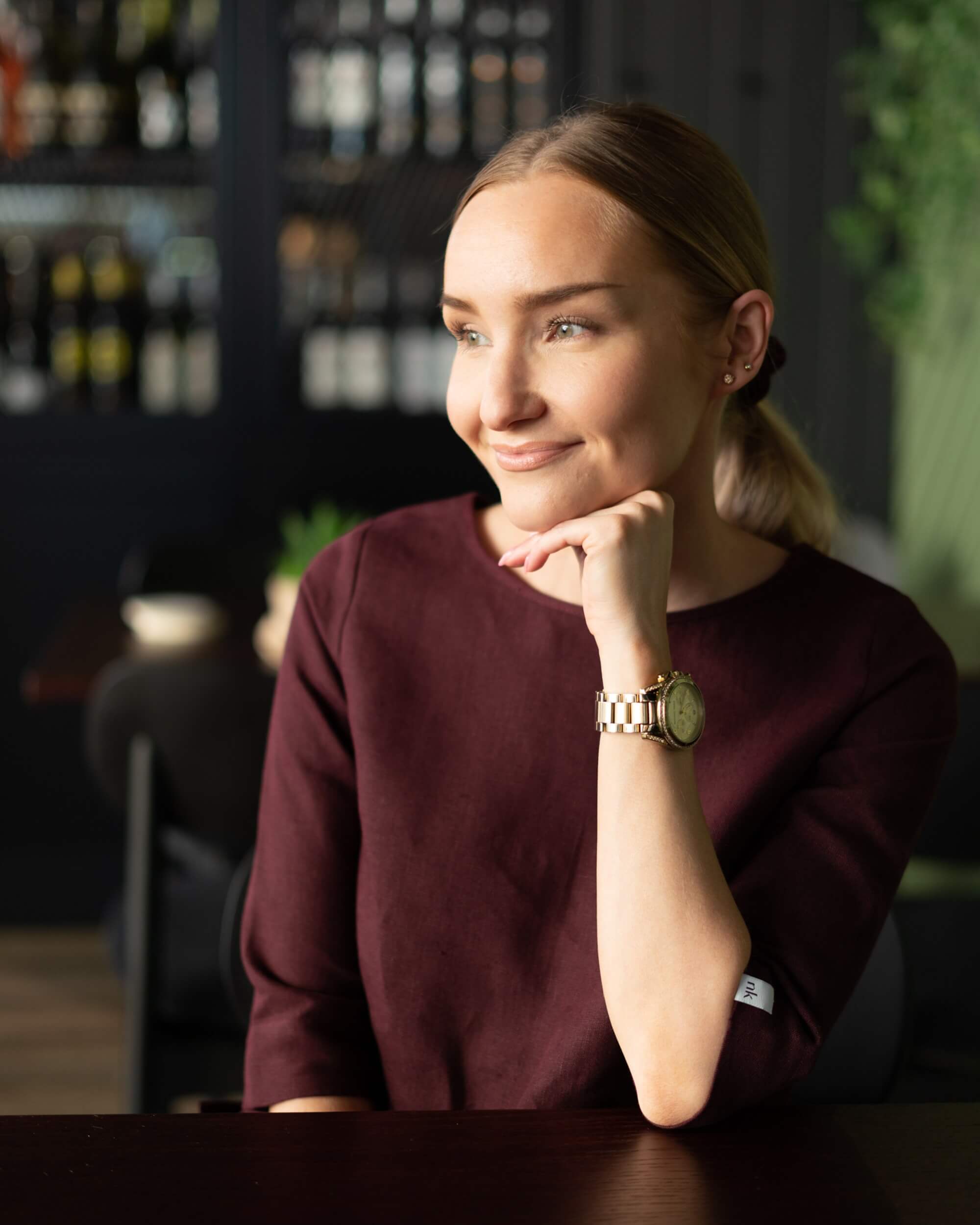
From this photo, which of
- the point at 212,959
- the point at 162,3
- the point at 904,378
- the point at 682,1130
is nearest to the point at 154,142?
the point at 162,3

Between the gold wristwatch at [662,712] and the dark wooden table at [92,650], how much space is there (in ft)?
3.86

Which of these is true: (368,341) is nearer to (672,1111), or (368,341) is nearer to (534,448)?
(534,448)

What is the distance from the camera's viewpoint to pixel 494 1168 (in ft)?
2.22

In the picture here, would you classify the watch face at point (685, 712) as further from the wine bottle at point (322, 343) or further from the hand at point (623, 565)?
the wine bottle at point (322, 343)

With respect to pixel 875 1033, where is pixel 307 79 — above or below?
above

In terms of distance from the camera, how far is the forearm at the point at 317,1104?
95 cm

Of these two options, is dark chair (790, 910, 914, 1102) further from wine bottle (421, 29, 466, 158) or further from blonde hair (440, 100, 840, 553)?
wine bottle (421, 29, 466, 158)

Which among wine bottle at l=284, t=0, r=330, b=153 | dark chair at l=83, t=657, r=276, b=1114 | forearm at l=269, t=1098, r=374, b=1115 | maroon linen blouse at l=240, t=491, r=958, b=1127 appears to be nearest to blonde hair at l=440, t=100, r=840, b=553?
maroon linen blouse at l=240, t=491, r=958, b=1127

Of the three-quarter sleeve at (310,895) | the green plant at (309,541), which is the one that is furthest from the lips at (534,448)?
the green plant at (309,541)

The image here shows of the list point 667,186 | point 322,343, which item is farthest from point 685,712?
point 322,343

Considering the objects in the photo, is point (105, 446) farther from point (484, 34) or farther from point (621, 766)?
point (621, 766)

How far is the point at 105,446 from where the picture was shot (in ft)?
10.5

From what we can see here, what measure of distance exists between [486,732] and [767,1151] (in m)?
0.36

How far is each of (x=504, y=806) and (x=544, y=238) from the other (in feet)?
1.26
